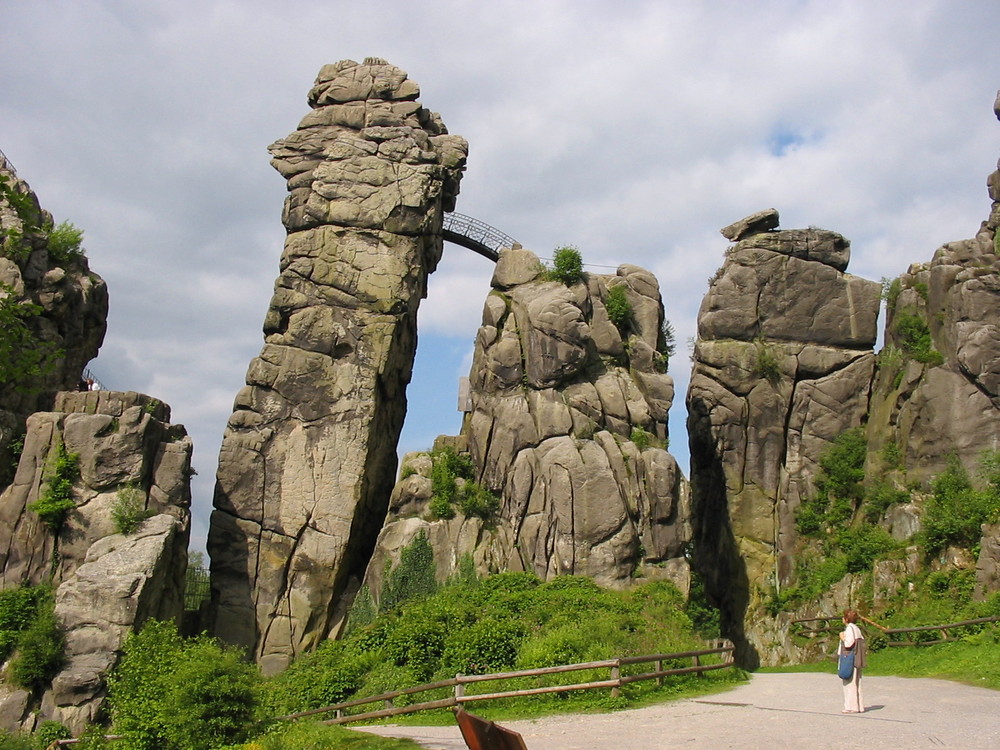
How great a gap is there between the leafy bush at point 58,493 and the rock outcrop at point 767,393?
88.6ft

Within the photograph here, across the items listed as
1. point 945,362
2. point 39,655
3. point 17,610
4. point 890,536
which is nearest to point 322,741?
point 39,655

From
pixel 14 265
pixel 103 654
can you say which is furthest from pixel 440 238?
pixel 103 654

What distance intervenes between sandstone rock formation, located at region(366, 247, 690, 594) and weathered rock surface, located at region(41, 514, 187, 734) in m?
8.00

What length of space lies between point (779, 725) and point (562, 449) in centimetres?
2089

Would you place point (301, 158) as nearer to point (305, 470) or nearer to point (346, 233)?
point (346, 233)

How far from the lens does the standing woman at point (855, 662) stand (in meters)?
18.4

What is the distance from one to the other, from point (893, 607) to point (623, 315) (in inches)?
614

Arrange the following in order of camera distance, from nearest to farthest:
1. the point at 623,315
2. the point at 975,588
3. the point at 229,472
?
the point at 975,588
the point at 229,472
the point at 623,315

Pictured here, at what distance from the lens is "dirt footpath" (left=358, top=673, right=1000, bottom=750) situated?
1523 cm

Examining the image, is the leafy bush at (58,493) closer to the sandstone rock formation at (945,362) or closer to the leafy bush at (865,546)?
Answer: the leafy bush at (865,546)

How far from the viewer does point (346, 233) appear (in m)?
42.4

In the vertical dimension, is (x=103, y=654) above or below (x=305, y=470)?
below

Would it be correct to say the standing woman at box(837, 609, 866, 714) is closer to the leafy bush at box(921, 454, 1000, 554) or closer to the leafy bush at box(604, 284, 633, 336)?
the leafy bush at box(921, 454, 1000, 554)

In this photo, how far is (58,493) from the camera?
3434cm
